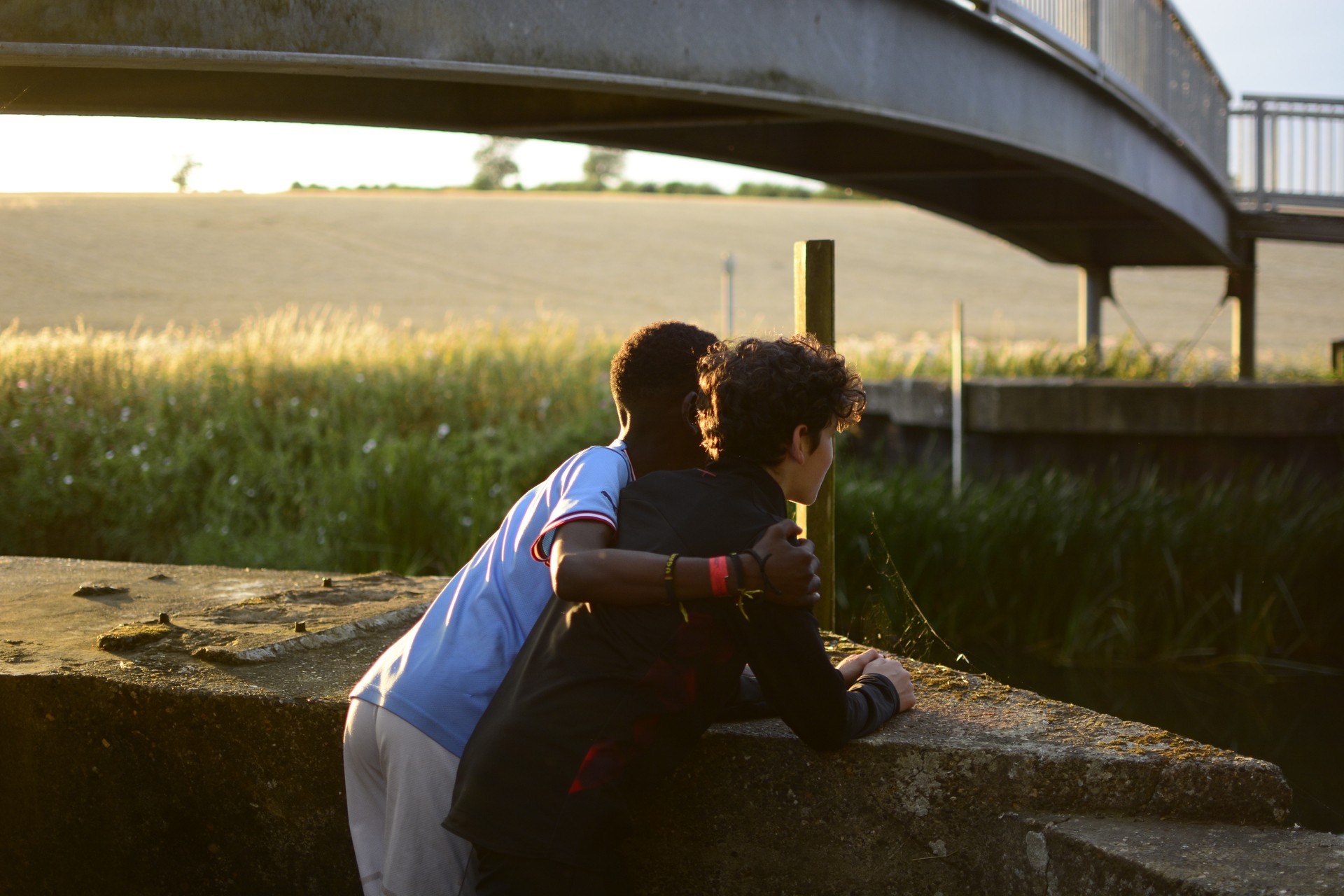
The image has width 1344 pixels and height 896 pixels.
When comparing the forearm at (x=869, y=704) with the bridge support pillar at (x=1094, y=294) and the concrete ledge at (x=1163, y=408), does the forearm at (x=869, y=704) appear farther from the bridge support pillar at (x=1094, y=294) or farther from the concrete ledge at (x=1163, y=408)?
the bridge support pillar at (x=1094, y=294)

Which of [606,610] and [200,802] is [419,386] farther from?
[606,610]

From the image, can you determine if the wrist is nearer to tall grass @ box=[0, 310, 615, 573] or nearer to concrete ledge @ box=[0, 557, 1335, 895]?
concrete ledge @ box=[0, 557, 1335, 895]

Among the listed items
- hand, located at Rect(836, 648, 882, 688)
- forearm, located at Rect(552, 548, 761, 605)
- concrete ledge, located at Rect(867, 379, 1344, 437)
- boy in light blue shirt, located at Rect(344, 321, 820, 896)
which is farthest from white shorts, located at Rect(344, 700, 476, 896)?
concrete ledge, located at Rect(867, 379, 1344, 437)

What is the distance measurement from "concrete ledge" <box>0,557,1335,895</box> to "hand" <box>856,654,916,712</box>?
5cm

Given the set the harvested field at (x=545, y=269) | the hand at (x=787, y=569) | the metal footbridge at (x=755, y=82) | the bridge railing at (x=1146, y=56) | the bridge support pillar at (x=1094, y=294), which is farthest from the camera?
the harvested field at (x=545, y=269)

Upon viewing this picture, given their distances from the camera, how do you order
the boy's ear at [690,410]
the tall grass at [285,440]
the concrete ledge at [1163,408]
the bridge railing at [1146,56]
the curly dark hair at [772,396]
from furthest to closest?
the concrete ledge at [1163,408] < the tall grass at [285,440] < the bridge railing at [1146,56] < the boy's ear at [690,410] < the curly dark hair at [772,396]

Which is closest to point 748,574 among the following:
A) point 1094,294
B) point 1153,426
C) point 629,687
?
point 629,687

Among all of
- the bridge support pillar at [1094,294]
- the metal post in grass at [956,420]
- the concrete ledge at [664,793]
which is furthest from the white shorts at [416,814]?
the bridge support pillar at [1094,294]

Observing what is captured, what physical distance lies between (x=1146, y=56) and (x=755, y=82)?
5.81m

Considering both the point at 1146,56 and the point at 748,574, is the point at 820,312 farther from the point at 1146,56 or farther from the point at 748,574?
the point at 1146,56

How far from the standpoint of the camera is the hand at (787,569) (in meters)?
1.91

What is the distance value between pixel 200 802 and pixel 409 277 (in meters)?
35.1

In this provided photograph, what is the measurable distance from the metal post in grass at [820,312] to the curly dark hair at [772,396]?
4.13 feet

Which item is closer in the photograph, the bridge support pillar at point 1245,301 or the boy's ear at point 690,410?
the boy's ear at point 690,410
